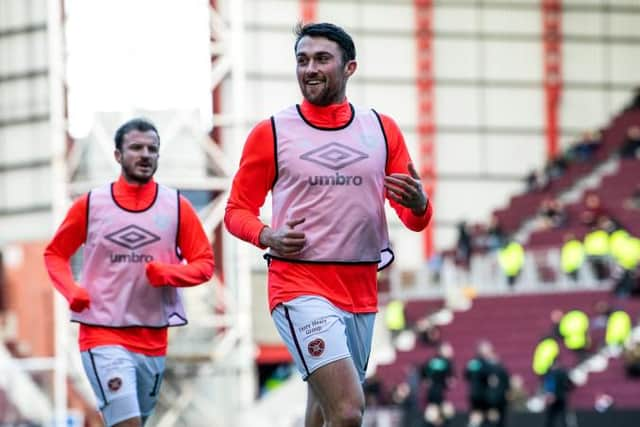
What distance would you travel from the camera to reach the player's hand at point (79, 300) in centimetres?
1044

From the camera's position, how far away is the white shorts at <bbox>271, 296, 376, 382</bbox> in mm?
8234

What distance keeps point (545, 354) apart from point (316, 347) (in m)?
21.5

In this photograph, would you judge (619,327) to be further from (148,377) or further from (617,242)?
(148,377)

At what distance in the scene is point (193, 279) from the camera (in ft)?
34.5

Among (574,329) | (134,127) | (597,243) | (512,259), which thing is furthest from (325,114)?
(512,259)

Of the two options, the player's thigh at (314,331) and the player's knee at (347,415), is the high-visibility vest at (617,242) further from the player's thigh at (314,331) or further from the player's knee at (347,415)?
the player's knee at (347,415)

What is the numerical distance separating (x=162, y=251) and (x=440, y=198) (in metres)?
34.1

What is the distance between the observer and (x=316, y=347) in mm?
8242

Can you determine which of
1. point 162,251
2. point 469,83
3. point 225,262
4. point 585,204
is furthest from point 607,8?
point 162,251

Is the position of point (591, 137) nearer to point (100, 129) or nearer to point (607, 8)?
point (607, 8)

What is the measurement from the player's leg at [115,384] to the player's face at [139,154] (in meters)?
1.10

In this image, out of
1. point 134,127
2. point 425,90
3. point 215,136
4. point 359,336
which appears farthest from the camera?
point 425,90

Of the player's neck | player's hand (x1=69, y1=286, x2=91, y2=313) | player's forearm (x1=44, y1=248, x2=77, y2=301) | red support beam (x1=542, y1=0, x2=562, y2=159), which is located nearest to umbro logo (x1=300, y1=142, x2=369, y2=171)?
the player's neck

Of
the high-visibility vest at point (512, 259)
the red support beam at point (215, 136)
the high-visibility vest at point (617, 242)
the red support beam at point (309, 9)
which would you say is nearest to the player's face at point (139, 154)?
the high-visibility vest at point (617, 242)
